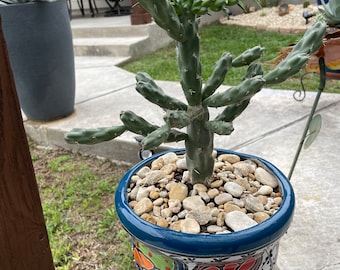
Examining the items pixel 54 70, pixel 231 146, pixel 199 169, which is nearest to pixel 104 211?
pixel 231 146

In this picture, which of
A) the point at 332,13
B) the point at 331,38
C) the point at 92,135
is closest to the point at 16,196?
the point at 92,135

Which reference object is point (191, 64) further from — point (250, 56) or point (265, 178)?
point (265, 178)

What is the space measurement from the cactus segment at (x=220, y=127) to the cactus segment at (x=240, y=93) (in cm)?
6

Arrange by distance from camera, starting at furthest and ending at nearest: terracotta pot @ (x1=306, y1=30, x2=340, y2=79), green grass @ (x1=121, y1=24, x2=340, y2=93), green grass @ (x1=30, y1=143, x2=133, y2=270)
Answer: green grass @ (x1=121, y1=24, x2=340, y2=93) → green grass @ (x1=30, y1=143, x2=133, y2=270) → terracotta pot @ (x1=306, y1=30, x2=340, y2=79)

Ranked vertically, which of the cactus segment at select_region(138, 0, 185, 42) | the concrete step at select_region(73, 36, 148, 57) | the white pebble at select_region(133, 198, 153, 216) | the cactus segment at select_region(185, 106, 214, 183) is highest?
the cactus segment at select_region(138, 0, 185, 42)

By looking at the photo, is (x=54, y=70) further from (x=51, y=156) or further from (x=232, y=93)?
(x=232, y=93)

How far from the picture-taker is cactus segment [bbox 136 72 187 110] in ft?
3.57

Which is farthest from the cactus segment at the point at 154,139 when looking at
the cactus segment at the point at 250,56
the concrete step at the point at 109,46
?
the concrete step at the point at 109,46

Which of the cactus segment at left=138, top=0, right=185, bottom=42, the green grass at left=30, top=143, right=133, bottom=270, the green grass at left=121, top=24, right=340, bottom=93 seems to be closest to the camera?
the cactus segment at left=138, top=0, right=185, bottom=42

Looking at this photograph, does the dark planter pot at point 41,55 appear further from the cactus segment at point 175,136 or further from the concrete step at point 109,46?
the concrete step at point 109,46

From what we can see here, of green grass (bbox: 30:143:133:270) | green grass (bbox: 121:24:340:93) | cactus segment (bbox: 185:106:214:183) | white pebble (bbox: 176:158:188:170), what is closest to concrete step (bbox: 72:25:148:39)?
green grass (bbox: 121:24:340:93)

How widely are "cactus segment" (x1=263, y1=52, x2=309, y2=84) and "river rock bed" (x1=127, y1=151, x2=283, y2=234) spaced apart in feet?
1.06

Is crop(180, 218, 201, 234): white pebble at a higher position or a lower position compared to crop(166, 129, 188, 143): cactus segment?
lower

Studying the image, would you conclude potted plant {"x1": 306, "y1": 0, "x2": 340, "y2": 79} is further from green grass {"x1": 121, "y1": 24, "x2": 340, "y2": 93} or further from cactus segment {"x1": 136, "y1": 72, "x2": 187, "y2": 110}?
green grass {"x1": 121, "y1": 24, "x2": 340, "y2": 93}
